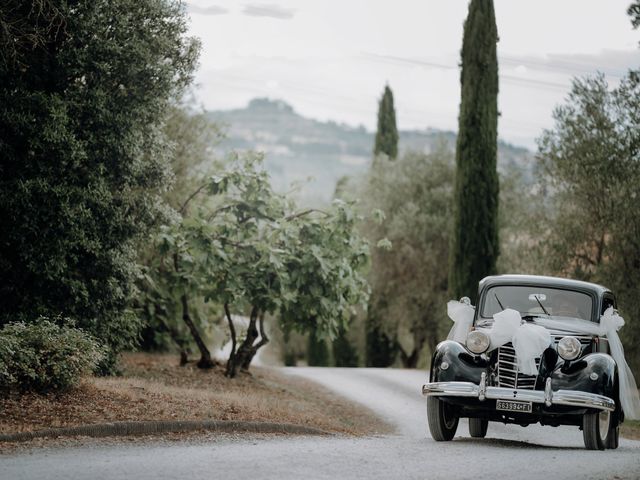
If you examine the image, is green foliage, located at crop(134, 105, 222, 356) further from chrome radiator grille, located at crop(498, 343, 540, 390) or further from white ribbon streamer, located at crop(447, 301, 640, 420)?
chrome radiator grille, located at crop(498, 343, 540, 390)

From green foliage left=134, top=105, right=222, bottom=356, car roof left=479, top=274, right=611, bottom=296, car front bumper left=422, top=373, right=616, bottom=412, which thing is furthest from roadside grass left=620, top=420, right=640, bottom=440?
green foliage left=134, top=105, right=222, bottom=356

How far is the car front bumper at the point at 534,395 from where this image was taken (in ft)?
33.9

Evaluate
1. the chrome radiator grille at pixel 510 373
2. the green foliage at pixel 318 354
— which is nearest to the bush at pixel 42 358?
the chrome radiator grille at pixel 510 373

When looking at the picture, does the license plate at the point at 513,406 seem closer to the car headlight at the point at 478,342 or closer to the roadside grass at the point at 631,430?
the car headlight at the point at 478,342

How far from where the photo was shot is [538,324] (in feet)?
37.5

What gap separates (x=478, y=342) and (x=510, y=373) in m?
0.52

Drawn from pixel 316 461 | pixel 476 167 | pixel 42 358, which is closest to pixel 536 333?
pixel 316 461

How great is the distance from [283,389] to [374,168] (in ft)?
62.1

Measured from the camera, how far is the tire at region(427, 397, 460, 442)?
11.3 m

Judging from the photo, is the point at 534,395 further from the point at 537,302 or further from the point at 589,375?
the point at 537,302

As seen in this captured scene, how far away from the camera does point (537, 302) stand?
12.2 metres

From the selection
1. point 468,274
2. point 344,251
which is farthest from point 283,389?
point 468,274

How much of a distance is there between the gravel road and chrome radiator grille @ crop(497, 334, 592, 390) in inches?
30.0

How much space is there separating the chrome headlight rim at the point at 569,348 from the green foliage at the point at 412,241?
21002 millimetres
